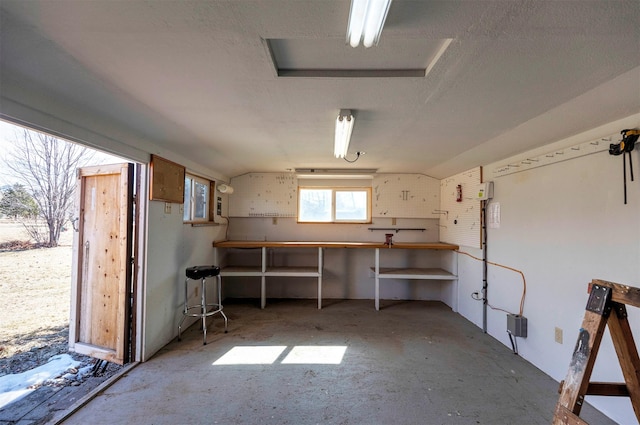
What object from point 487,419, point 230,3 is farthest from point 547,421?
point 230,3

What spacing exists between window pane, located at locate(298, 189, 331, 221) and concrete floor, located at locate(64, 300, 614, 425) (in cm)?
193

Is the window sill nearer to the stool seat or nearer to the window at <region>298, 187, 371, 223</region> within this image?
the stool seat

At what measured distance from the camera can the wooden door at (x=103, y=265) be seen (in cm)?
243

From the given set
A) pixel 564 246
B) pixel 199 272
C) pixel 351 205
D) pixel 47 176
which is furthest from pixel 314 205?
pixel 47 176

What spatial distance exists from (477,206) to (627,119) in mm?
1769

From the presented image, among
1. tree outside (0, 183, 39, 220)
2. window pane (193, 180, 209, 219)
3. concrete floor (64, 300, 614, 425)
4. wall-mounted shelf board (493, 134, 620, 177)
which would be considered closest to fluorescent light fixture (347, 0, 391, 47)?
wall-mounted shelf board (493, 134, 620, 177)

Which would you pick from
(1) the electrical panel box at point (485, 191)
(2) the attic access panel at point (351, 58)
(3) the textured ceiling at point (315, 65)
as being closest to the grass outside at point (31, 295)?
(3) the textured ceiling at point (315, 65)

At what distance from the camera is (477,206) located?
3.38m

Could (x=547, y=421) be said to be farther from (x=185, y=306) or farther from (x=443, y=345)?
(x=185, y=306)

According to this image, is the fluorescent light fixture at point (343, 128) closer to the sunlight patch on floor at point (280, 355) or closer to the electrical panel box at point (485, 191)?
the electrical panel box at point (485, 191)

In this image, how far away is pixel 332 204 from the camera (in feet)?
15.3

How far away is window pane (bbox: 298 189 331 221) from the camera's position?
4.68 meters

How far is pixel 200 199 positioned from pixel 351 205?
253cm

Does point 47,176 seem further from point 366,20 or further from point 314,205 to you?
point 366,20
